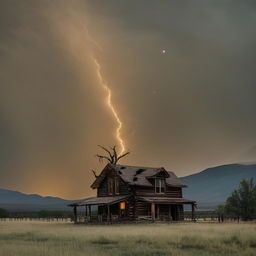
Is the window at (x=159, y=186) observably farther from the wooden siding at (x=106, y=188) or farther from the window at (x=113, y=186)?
the window at (x=113, y=186)

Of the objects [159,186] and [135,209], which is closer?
[135,209]

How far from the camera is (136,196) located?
5750 cm

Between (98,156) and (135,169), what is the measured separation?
20.5 meters

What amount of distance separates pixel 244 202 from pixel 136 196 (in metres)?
13.4

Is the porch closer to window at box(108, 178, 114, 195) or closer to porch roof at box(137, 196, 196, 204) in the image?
porch roof at box(137, 196, 196, 204)

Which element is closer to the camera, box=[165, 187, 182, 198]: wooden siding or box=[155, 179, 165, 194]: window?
box=[155, 179, 165, 194]: window

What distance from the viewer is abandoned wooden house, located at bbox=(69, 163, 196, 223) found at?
189 ft

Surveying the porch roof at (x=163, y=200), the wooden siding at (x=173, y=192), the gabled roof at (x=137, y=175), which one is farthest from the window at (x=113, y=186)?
the wooden siding at (x=173, y=192)

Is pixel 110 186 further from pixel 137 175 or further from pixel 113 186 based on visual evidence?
pixel 137 175

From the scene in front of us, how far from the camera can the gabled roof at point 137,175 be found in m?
58.8

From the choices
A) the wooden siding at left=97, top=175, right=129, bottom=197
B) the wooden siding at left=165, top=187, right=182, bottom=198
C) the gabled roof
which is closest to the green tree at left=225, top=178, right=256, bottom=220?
the wooden siding at left=165, top=187, right=182, bottom=198

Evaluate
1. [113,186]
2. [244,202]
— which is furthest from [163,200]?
[244,202]

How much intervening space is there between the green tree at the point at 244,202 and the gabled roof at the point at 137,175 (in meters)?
7.94

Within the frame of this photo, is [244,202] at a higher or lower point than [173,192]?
lower
